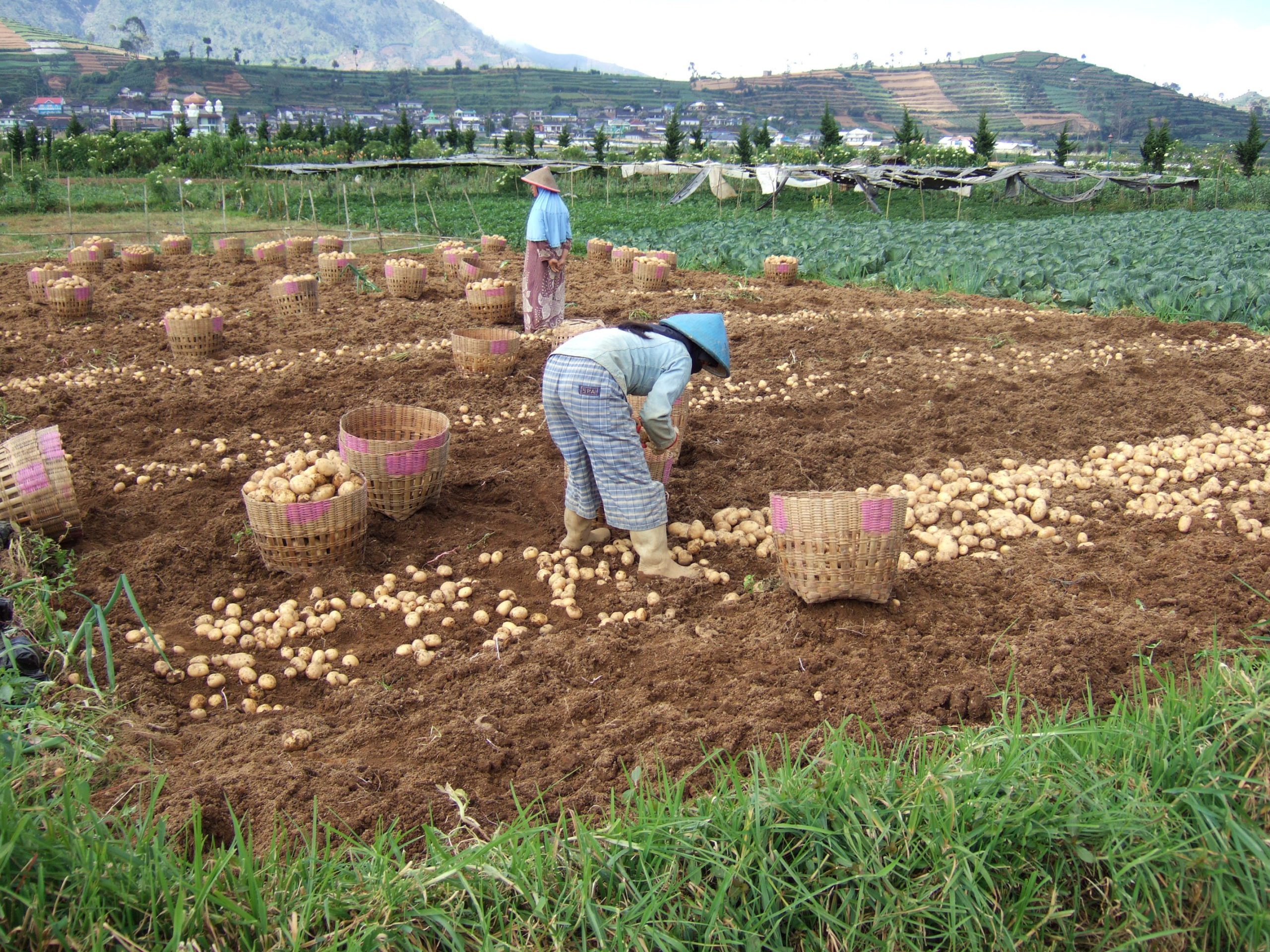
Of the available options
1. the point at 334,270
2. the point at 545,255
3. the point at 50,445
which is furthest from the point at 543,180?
the point at 50,445

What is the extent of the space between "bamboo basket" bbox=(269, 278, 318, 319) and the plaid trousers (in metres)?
6.46

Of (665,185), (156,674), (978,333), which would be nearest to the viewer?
(156,674)

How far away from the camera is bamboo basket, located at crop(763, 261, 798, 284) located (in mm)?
11938

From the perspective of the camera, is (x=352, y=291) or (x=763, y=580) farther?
(x=352, y=291)

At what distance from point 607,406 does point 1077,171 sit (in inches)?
1209

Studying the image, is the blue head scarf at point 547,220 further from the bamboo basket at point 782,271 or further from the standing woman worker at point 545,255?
the bamboo basket at point 782,271

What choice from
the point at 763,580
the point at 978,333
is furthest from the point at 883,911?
the point at 978,333

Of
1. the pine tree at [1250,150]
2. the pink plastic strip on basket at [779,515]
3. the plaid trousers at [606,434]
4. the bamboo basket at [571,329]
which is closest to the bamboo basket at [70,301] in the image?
the bamboo basket at [571,329]

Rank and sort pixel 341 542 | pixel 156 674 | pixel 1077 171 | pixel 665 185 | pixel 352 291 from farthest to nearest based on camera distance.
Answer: pixel 665 185 → pixel 1077 171 → pixel 352 291 → pixel 341 542 → pixel 156 674

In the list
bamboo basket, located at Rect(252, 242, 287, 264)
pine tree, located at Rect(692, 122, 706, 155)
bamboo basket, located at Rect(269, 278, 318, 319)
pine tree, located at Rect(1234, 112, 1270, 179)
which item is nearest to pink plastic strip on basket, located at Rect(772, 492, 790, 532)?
bamboo basket, located at Rect(269, 278, 318, 319)

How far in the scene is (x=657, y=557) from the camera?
4129 mm

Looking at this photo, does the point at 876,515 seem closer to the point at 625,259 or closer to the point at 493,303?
the point at 493,303

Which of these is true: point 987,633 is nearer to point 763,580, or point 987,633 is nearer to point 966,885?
point 763,580

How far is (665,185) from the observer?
35188 mm
